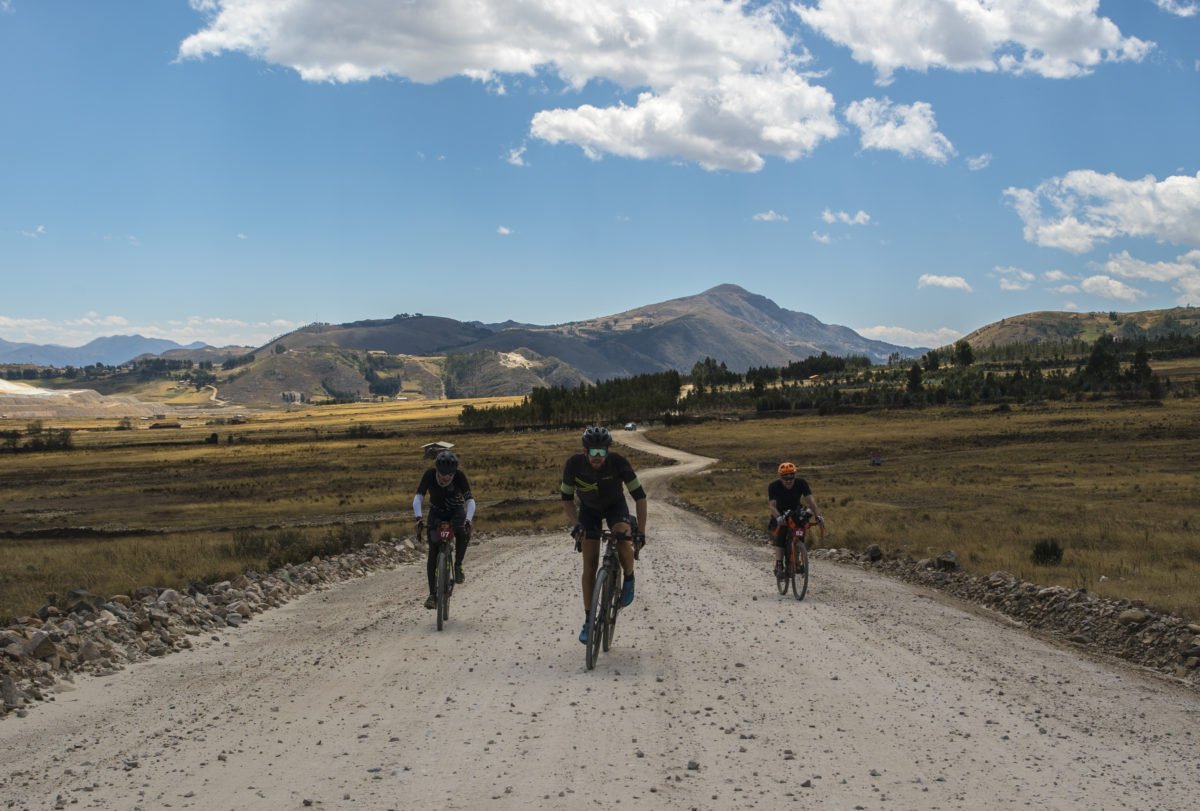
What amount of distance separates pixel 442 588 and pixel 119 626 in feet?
15.8

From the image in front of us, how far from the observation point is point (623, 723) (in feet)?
28.2

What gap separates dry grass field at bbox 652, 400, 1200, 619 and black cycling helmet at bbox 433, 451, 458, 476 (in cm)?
1196

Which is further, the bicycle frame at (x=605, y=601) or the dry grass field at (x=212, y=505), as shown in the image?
the dry grass field at (x=212, y=505)

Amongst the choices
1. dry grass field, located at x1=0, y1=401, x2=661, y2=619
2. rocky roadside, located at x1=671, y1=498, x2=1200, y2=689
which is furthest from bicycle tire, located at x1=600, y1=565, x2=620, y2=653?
dry grass field, located at x1=0, y1=401, x2=661, y2=619

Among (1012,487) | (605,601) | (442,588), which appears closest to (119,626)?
(442,588)

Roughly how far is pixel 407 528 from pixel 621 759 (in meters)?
A: 29.5

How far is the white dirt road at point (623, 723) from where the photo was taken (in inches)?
271

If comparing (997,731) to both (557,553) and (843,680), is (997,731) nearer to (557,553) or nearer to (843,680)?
(843,680)

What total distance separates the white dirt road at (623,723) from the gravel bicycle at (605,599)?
0.28 meters

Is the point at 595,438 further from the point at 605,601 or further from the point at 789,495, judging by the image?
the point at 789,495

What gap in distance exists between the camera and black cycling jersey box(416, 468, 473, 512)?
14.6m

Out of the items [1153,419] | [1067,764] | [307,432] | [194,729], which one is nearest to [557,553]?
[194,729]

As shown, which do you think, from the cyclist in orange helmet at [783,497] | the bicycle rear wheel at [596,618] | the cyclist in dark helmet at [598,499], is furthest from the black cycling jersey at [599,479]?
the cyclist in orange helmet at [783,497]

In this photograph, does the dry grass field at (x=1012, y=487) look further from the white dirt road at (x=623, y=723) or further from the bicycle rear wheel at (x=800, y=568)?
the white dirt road at (x=623, y=723)
